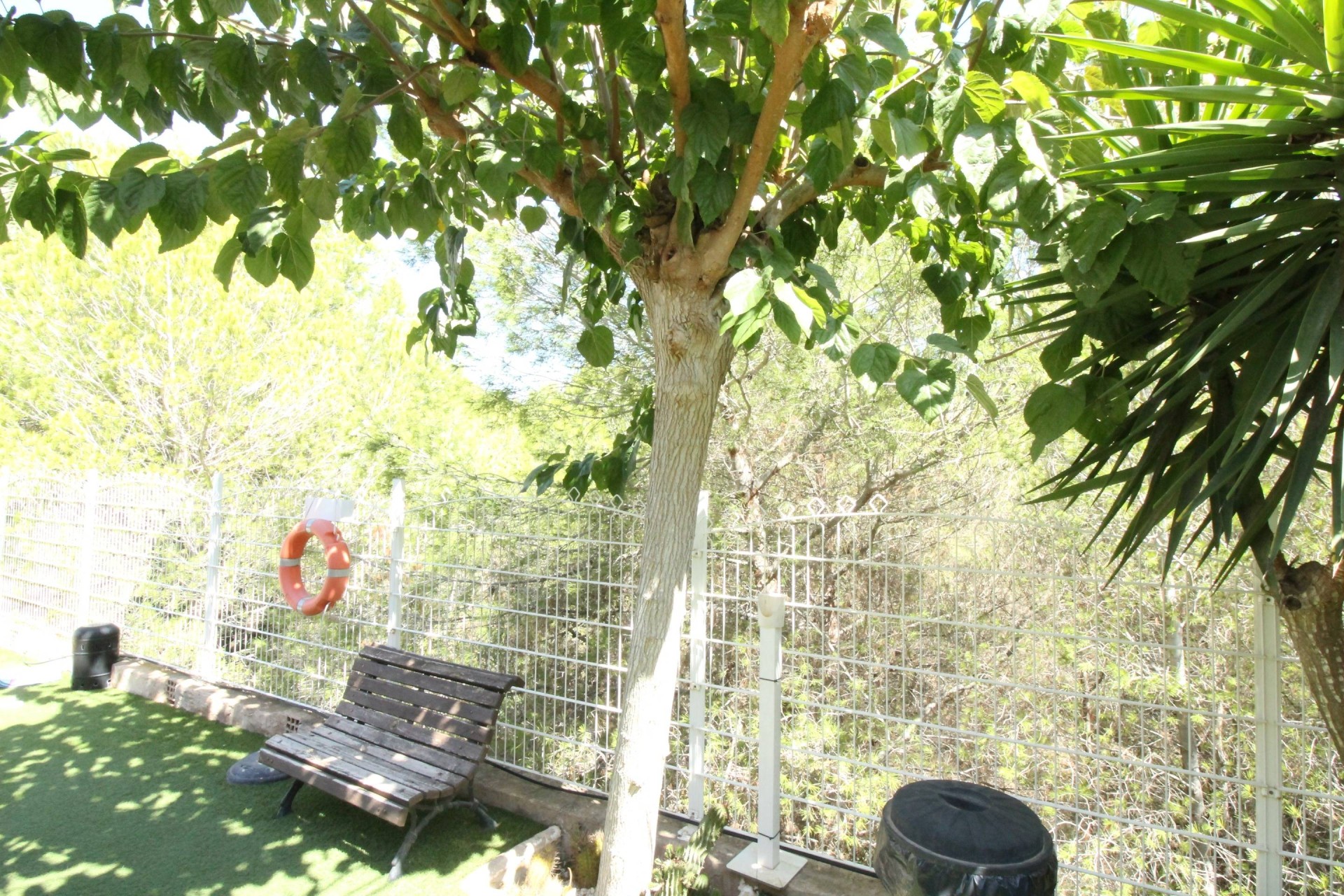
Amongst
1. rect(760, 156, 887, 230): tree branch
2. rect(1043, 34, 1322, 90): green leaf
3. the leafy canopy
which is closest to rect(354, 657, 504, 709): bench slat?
the leafy canopy

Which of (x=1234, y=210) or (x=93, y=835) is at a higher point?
(x=1234, y=210)

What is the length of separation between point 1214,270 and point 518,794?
12.3 ft

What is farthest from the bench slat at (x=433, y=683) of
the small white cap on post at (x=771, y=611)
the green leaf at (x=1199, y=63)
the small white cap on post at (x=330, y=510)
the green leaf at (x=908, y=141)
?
the green leaf at (x=1199, y=63)

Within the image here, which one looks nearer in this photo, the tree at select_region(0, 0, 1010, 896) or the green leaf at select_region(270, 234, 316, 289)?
the tree at select_region(0, 0, 1010, 896)

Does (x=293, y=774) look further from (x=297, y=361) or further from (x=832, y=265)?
(x=297, y=361)

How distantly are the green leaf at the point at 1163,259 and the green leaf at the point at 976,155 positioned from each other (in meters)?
0.32

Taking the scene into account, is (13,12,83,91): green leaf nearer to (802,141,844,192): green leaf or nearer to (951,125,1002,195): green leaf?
(802,141,844,192): green leaf

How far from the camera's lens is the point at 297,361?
39.3 feet

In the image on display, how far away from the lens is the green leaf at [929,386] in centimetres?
193

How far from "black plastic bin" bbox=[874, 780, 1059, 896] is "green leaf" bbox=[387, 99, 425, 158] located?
239 centimetres

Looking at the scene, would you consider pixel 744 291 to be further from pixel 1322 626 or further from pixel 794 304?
pixel 1322 626

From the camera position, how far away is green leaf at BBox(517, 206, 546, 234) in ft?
11.2

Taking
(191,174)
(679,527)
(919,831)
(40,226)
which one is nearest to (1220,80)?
(679,527)

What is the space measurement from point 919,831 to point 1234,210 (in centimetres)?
177
